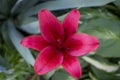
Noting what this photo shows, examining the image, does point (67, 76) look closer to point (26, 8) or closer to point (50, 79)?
point (50, 79)

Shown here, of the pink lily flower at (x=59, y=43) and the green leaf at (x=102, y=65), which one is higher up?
the pink lily flower at (x=59, y=43)

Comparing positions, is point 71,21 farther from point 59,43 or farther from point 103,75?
point 103,75

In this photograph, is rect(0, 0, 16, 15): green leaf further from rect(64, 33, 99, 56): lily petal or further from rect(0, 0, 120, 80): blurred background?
rect(64, 33, 99, 56): lily petal

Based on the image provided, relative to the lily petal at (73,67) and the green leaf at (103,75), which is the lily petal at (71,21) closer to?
the lily petal at (73,67)

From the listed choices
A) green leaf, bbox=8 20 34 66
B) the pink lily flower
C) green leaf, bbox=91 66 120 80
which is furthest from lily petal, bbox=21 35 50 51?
green leaf, bbox=91 66 120 80

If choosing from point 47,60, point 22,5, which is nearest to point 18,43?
point 22,5

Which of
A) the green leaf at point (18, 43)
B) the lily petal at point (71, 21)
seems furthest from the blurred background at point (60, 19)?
the lily petal at point (71, 21)
